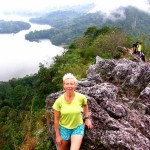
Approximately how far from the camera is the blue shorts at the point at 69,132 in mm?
6773

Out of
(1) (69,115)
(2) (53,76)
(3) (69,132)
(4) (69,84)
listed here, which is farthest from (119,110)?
(2) (53,76)

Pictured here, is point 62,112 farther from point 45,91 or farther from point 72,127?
point 45,91

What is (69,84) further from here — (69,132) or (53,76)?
(53,76)

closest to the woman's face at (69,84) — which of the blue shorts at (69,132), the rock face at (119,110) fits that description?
the blue shorts at (69,132)

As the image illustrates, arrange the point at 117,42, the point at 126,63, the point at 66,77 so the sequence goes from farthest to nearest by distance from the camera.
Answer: the point at 117,42
the point at 126,63
the point at 66,77

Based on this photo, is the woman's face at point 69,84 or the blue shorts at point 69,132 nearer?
the woman's face at point 69,84

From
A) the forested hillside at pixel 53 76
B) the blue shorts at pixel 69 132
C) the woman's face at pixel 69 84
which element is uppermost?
the woman's face at pixel 69 84

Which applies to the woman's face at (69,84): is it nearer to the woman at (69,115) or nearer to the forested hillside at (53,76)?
the woman at (69,115)

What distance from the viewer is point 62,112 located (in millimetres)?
6660

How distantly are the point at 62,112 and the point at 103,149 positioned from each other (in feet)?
5.08

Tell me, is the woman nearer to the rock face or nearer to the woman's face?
the woman's face

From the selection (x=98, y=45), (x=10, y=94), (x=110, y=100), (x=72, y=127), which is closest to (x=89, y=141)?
(x=72, y=127)

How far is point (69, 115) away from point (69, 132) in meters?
0.42

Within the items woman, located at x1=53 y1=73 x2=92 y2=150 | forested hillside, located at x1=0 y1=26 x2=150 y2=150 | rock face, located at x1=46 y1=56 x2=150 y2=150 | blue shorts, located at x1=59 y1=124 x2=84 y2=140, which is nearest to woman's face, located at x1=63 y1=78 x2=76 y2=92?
woman, located at x1=53 y1=73 x2=92 y2=150
